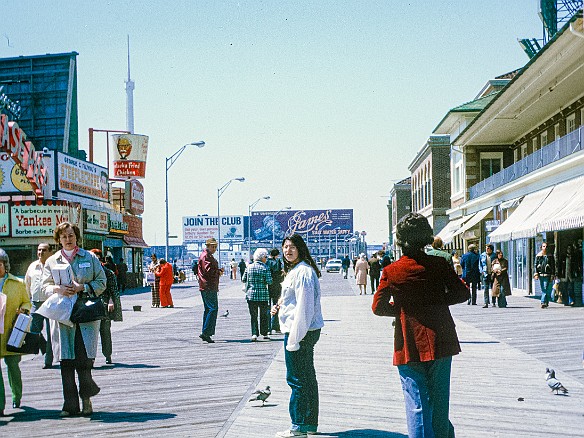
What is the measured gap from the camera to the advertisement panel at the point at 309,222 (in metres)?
137

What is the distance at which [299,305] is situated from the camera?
6.66 metres

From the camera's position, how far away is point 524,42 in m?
40.8

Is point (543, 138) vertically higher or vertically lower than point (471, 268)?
higher

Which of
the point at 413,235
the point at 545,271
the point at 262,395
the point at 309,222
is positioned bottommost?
the point at 262,395

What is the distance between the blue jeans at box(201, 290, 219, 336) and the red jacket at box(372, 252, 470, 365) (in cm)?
922

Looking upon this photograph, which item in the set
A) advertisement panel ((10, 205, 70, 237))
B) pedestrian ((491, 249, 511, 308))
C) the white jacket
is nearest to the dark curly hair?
the white jacket

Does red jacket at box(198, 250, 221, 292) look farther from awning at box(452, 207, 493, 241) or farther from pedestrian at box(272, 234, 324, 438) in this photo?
awning at box(452, 207, 493, 241)

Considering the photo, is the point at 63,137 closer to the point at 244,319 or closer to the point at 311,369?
the point at 244,319

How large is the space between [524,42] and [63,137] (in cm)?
3503

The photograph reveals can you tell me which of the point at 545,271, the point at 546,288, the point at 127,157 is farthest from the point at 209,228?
the point at 545,271

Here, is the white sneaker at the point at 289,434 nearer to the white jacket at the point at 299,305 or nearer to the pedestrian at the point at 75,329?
the white jacket at the point at 299,305

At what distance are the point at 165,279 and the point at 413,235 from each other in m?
21.2

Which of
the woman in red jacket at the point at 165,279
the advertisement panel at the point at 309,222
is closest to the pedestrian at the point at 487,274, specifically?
the woman in red jacket at the point at 165,279

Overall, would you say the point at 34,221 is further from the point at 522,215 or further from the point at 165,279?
the point at 522,215
